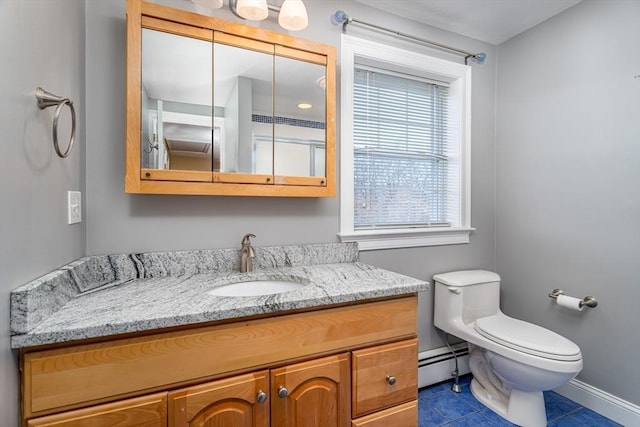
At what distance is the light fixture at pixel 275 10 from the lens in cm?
135

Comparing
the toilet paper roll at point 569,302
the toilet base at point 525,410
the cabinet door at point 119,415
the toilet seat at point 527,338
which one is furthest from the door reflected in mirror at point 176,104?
the toilet paper roll at point 569,302

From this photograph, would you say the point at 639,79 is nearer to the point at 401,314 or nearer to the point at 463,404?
the point at 401,314

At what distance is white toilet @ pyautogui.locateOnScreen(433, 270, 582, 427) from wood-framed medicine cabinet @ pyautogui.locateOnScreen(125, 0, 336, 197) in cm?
110

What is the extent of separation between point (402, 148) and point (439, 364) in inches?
55.9

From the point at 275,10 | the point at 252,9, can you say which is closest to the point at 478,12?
the point at 275,10

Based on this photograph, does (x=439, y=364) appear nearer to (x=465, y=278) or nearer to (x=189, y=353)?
(x=465, y=278)

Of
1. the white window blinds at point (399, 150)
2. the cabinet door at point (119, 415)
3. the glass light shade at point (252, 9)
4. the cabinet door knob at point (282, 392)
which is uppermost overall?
the glass light shade at point (252, 9)

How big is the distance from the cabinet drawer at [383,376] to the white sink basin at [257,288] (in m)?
0.40

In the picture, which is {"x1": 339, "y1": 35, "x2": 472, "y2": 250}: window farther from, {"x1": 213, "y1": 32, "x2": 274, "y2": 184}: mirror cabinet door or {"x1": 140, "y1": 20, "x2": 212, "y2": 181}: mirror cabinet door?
{"x1": 140, "y1": 20, "x2": 212, "y2": 181}: mirror cabinet door

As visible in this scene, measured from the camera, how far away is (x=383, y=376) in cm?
118

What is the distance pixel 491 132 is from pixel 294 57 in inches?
61.9

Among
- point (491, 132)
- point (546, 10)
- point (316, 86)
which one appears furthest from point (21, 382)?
point (546, 10)

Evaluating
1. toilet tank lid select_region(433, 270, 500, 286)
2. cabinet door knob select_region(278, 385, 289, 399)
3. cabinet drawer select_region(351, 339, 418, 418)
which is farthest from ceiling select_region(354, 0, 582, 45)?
cabinet door knob select_region(278, 385, 289, 399)

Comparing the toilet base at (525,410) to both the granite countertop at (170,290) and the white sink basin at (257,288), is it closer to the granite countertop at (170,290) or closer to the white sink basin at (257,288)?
the granite countertop at (170,290)
